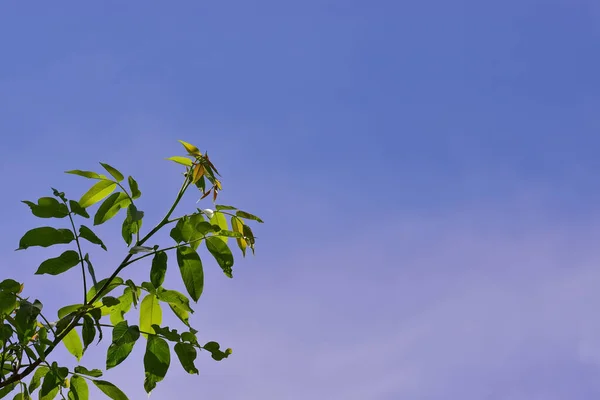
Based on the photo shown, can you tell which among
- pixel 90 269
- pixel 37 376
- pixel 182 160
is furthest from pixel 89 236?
pixel 37 376

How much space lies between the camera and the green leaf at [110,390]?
6.01ft

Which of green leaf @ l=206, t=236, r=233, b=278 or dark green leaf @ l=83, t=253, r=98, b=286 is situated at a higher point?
green leaf @ l=206, t=236, r=233, b=278

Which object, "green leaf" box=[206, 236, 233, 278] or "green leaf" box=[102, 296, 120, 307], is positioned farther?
"green leaf" box=[206, 236, 233, 278]

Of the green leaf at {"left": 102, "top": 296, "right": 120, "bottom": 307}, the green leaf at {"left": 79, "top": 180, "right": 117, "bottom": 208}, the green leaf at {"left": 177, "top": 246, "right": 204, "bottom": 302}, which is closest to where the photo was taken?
the green leaf at {"left": 102, "top": 296, "right": 120, "bottom": 307}

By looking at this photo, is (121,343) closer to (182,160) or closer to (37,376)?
(37,376)

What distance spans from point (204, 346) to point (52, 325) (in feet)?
1.23

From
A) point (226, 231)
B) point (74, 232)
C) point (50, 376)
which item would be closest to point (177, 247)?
point (226, 231)

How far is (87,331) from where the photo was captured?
5.72ft

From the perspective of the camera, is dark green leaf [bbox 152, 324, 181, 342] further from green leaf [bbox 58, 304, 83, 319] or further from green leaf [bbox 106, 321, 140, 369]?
green leaf [bbox 58, 304, 83, 319]

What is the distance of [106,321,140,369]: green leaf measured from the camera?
1.74m

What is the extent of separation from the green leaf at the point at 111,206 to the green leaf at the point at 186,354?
0.39m

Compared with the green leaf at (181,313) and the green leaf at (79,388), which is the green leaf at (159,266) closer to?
the green leaf at (181,313)

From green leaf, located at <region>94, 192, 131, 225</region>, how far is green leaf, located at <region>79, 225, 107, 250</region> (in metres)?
0.14

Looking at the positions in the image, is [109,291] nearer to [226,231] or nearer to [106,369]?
[106,369]
